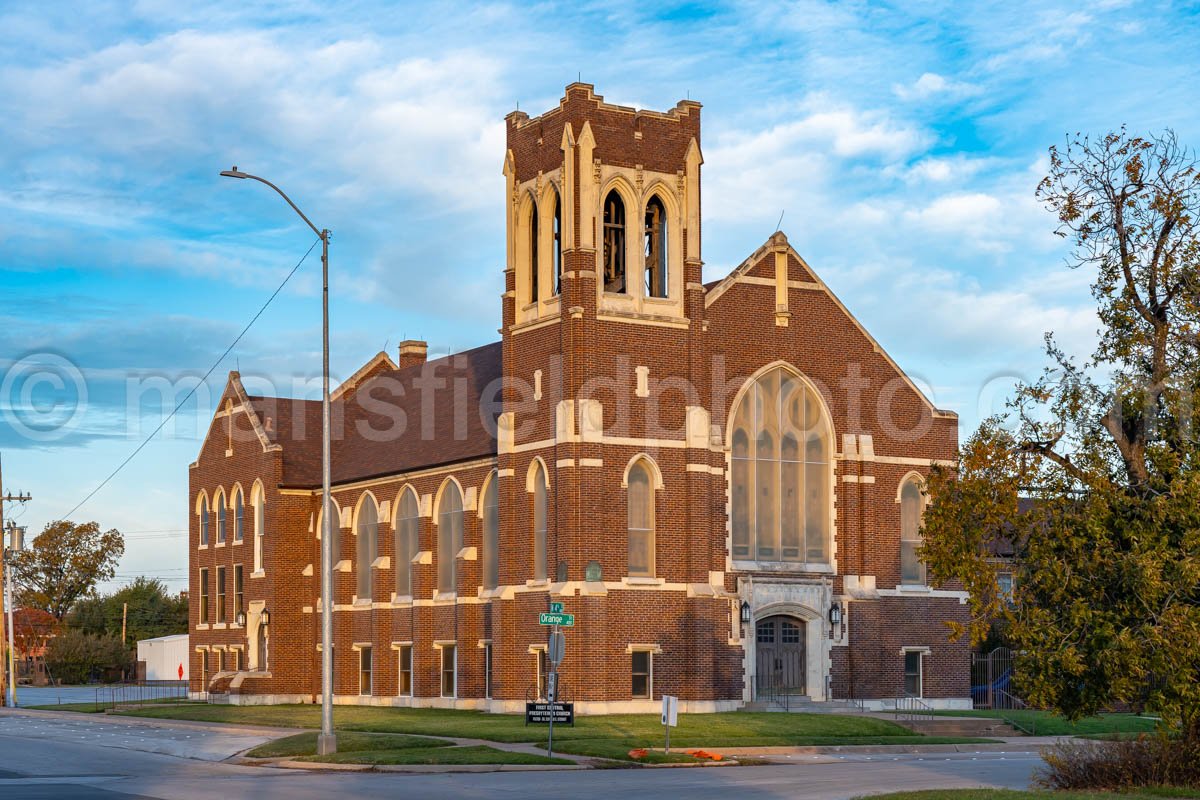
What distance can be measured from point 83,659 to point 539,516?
2602 inches

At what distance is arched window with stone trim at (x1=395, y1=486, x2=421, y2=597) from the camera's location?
55.1 metres

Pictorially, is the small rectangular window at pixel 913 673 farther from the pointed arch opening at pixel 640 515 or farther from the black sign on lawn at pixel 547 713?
the black sign on lawn at pixel 547 713

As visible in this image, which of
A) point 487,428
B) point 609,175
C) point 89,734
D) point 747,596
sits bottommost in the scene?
point 89,734

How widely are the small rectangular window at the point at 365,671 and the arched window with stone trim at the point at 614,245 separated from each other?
57.6 feet

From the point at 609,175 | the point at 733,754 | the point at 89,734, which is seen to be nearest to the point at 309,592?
the point at 89,734

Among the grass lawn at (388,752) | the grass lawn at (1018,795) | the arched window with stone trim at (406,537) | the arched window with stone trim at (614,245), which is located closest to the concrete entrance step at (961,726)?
the grass lawn at (388,752)

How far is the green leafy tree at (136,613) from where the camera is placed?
124 meters

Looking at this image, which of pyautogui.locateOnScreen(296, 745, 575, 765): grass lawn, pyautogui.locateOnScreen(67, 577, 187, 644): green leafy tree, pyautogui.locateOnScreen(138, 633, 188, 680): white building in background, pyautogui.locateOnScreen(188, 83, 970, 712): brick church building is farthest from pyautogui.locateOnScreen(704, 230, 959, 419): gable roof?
pyautogui.locateOnScreen(67, 577, 187, 644): green leafy tree

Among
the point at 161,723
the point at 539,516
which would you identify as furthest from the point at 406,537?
the point at 161,723

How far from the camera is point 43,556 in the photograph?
11675cm

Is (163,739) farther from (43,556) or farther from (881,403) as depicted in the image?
(43,556)

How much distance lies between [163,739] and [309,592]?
2038cm

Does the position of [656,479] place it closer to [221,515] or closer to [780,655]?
[780,655]

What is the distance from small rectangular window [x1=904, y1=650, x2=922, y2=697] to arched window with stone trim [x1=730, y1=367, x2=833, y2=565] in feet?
14.0
